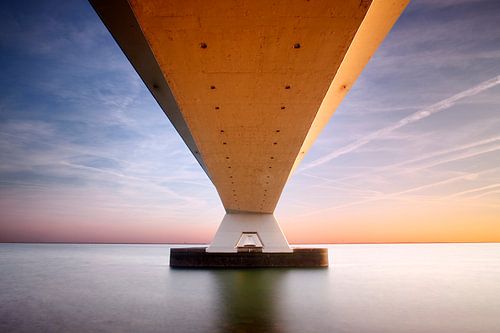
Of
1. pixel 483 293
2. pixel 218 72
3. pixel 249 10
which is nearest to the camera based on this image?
pixel 249 10

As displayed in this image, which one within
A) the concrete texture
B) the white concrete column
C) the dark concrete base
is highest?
the concrete texture

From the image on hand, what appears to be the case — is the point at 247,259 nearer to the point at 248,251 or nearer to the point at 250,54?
the point at 248,251

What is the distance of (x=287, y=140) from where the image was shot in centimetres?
1120

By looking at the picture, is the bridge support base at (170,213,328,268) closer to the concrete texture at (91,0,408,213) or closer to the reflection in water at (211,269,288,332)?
the reflection in water at (211,269,288,332)

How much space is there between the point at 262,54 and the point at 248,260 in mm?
20973

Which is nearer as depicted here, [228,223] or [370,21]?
[370,21]

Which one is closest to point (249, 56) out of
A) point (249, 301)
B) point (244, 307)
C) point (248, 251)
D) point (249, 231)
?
point (244, 307)

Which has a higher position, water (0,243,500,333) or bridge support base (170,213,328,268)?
bridge support base (170,213,328,268)

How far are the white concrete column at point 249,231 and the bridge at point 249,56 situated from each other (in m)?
15.2

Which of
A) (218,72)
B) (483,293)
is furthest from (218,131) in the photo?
(483,293)

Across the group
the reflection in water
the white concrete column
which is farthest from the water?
the white concrete column

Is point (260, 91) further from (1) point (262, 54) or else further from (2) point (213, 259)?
(2) point (213, 259)

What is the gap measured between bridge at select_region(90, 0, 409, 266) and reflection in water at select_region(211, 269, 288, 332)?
5.77 m

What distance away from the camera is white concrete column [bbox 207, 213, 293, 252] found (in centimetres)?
2539
